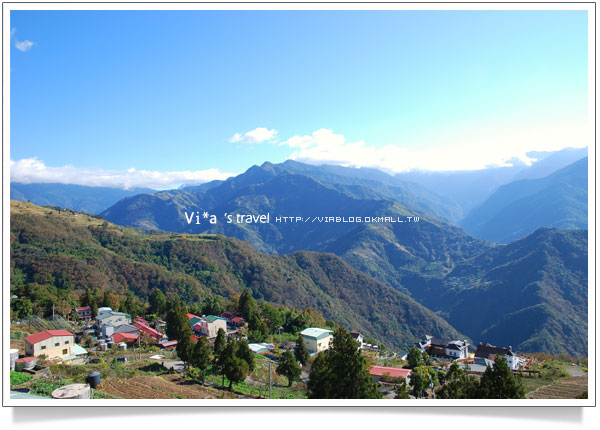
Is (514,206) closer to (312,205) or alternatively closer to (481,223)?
(481,223)

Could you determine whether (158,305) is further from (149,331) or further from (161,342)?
(161,342)

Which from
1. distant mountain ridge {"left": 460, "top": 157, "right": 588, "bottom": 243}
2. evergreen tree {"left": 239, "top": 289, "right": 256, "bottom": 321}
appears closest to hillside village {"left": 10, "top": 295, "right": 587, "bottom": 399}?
evergreen tree {"left": 239, "top": 289, "right": 256, "bottom": 321}

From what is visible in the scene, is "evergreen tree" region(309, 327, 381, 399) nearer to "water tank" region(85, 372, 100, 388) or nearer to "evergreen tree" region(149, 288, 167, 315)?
"water tank" region(85, 372, 100, 388)

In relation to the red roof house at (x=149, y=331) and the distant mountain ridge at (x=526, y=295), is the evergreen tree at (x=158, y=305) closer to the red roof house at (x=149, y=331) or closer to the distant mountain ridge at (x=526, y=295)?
the red roof house at (x=149, y=331)

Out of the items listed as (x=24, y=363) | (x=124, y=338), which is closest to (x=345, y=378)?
(x=24, y=363)
